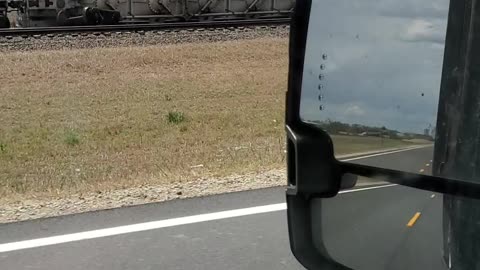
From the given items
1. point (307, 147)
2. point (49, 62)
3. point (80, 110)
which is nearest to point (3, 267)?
point (307, 147)

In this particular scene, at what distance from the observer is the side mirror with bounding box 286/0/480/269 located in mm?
1497

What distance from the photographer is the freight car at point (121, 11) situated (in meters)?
24.2

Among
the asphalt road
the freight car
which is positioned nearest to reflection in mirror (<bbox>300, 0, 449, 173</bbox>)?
the asphalt road

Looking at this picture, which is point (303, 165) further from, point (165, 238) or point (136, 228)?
point (136, 228)

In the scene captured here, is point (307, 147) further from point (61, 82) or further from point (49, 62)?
point (49, 62)

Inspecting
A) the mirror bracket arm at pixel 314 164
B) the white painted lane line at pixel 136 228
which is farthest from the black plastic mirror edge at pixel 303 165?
the white painted lane line at pixel 136 228

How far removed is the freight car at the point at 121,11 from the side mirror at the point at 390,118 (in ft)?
76.2

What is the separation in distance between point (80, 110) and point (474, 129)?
11607 mm

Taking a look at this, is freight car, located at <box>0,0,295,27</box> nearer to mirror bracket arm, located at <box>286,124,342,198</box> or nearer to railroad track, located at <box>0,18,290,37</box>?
railroad track, located at <box>0,18,290,37</box>

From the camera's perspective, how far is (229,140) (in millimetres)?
10156

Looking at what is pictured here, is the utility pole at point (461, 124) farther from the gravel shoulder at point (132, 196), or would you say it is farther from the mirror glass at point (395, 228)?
the gravel shoulder at point (132, 196)

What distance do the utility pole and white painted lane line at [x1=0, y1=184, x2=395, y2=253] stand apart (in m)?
3.95

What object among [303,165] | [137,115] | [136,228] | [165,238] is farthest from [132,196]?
[137,115]

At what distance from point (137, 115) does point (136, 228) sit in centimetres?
694
